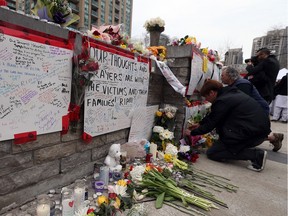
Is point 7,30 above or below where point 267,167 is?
above

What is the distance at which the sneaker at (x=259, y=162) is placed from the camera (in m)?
2.77

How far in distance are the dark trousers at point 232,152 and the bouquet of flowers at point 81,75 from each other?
2272 mm

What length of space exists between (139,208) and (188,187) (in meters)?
0.77

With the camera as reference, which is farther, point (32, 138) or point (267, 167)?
point (267, 167)

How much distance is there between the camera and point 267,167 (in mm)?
2982

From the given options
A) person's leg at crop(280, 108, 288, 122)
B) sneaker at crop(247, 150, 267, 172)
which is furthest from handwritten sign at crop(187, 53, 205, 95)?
person's leg at crop(280, 108, 288, 122)

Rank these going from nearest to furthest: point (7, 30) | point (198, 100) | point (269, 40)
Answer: point (7, 30)
point (198, 100)
point (269, 40)

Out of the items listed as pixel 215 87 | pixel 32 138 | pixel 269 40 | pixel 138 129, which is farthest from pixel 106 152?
pixel 269 40

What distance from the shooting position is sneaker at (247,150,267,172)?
2.77 m

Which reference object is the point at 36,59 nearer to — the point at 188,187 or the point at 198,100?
the point at 188,187

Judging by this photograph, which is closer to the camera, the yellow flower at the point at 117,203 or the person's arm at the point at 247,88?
the yellow flower at the point at 117,203

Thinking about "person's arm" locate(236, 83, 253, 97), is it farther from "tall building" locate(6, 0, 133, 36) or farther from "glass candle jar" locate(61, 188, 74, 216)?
"tall building" locate(6, 0, 133, 36)

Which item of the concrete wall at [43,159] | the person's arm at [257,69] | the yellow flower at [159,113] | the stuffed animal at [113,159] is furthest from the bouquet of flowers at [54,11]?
the person's arm at [257,69]

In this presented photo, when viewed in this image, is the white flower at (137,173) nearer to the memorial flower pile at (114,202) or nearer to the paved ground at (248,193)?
the memorial flower pile at (114,202)
